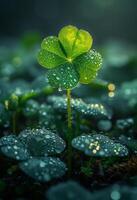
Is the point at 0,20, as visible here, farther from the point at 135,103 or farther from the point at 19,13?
the point at 135,103

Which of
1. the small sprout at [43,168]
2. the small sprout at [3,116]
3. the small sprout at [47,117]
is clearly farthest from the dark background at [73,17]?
the small sprout at [43,168]

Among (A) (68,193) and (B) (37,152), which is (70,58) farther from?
(A) (68,193)

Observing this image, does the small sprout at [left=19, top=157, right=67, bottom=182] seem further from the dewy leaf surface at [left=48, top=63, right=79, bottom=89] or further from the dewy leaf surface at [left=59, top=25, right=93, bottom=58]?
the dewy leaf surface at [left=59, top=25, right=93, bottom=58]

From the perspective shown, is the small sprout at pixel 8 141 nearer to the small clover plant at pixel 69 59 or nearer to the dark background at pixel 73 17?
Result: the small clover plant at pixel 69 59

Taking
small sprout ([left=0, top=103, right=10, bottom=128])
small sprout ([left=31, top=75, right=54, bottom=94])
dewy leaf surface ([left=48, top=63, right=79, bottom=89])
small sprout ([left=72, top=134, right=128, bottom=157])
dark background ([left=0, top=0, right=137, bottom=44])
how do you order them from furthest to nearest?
dark background ([left=0, top=0, right=137, bottom=44])
small sprout ([left=31, top=75, right=54, bottom=94])
small sprout ([left=0, top=103, right=10, bottom=128])
dewy leaf surface ([left=48, top=63, right=79, bottom=89])
small sprout ([left=72, top=134, right=128, bottom=157])

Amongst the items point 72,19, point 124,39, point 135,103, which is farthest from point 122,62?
point 72,19

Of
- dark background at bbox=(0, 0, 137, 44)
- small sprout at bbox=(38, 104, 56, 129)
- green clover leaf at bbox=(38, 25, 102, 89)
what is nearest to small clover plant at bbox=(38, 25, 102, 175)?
green clover leaf at bbox=(38, 25, 102, 89)

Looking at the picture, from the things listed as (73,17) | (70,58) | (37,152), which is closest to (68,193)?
(37,152)
